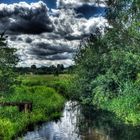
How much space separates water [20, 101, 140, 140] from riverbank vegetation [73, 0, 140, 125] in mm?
3217

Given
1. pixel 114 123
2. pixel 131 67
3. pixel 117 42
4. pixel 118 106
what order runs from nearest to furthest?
pixel 114 123, pixel 118 106, pixel 131 67, pixel 117 42

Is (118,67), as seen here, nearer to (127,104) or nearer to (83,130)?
(127,104)

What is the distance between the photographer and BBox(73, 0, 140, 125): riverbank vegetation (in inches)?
2067

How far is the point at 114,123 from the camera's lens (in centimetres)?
4659

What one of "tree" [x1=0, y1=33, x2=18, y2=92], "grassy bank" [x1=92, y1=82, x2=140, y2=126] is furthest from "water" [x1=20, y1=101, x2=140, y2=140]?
"tree" [x1=0, y1=33, x2=18, y2=92]

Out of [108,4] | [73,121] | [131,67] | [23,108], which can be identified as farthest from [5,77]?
[108,4]

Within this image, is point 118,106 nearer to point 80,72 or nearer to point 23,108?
point 23,108

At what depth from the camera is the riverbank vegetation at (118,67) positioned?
5250 cm

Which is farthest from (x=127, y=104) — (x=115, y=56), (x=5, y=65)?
(x=5, y=65)

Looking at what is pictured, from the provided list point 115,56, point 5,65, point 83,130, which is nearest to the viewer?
point 83,130

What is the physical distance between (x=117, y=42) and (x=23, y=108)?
21039mm

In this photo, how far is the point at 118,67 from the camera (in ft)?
199

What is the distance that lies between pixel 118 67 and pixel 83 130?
19.7m

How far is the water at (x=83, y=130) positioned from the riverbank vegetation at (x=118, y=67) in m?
3.22
